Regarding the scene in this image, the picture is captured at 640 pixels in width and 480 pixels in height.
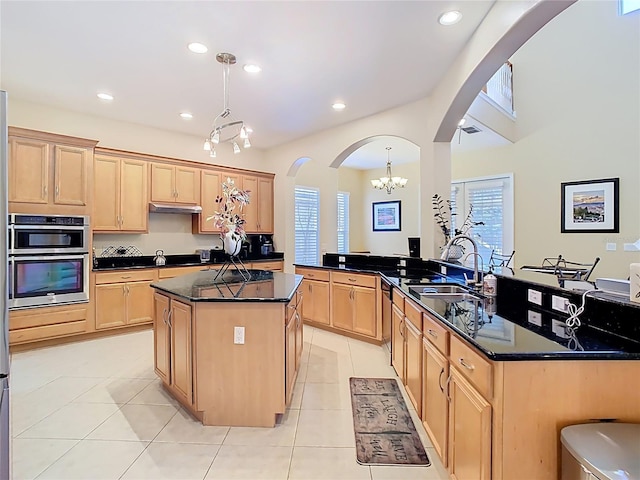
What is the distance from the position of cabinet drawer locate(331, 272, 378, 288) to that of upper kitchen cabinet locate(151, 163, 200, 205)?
263 centimetres

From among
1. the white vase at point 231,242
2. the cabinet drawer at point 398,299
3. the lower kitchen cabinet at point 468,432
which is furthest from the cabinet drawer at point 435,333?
the white vase at point 231,242

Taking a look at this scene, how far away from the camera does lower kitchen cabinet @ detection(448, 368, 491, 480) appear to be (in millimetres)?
1328

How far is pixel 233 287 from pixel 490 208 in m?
5.18

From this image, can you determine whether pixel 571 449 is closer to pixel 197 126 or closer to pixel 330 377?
pixel 330 377

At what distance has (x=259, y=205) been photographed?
620 cm

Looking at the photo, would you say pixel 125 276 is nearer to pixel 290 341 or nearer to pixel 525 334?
pixel 290 341

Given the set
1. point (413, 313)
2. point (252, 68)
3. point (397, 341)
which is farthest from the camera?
point (252, 68)

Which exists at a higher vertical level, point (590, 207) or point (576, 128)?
point (576, 128)

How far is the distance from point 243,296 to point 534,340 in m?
1.76

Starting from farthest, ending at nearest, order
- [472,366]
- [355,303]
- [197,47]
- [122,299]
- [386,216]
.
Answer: [386,216], [122,299], [355,303], [197,47], [472,366]

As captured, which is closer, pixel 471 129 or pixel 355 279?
pixel 355 279

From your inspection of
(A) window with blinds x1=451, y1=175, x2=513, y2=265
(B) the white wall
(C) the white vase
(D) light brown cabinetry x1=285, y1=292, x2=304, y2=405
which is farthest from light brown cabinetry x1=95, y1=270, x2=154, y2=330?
(B) the white wall

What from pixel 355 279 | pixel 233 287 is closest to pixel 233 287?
pixel 233 287

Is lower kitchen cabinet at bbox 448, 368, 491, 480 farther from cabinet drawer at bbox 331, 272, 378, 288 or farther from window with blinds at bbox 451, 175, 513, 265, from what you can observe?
window with blinds at bbox 451, 175, 513, 265
